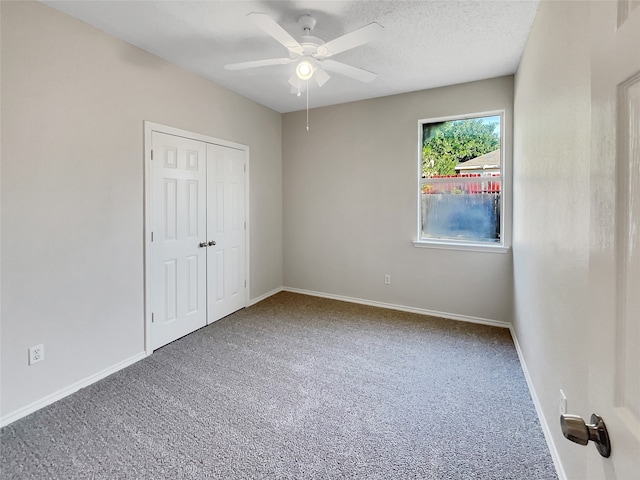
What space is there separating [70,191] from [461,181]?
375cm

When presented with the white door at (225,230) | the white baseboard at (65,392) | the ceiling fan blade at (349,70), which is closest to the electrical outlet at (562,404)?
the ceiling fan blade at (349,70)

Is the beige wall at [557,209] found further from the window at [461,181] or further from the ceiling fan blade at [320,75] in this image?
the ceiling fan blade at [320,75]

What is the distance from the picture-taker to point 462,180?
361cm

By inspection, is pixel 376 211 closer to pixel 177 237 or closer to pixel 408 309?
pixel 408 309

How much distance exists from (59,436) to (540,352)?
118 inches

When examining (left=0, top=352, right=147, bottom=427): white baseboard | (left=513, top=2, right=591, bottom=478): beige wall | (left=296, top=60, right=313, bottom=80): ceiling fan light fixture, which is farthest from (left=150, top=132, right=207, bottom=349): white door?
(left=513, top=2, right=591, bottom=478): beige wall

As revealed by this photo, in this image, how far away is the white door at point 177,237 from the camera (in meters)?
2.89

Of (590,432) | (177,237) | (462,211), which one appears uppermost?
(462,211)

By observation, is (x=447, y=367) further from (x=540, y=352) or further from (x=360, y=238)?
(x=360, y=238)

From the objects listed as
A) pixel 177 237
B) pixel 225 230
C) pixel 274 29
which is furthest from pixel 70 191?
pixel 274 29

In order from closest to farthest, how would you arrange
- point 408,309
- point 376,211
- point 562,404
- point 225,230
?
point 562,404 → point 225,230 → point 408,309 → point 376,211

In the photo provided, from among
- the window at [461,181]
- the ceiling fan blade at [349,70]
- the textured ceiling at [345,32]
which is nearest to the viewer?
the textured ceiling at [345,32]

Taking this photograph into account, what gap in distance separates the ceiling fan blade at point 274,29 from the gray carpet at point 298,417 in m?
2.42

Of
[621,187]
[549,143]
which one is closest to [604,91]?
[621,187]
